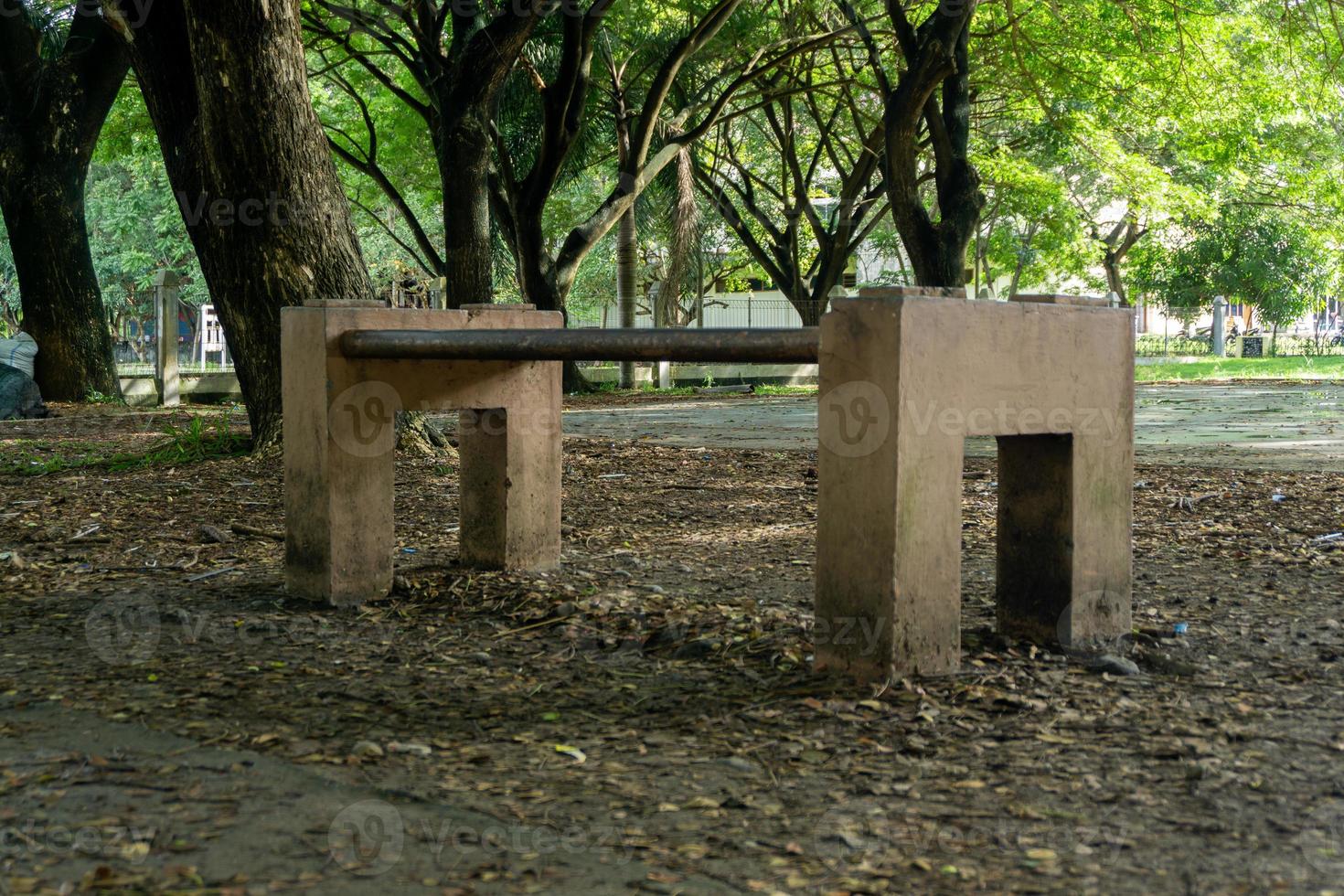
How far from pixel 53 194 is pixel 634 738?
542 inches

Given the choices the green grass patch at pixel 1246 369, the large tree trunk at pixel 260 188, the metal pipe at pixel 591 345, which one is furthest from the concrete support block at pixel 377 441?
the green grass patch at pixel 1246 369

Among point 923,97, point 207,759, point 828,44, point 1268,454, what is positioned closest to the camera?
point 207,759

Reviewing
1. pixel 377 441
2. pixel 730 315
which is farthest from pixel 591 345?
pixel 730 315

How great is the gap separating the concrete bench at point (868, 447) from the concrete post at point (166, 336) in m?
11.7

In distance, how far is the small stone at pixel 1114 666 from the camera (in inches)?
136

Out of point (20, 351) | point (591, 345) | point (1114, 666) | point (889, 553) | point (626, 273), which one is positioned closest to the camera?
point (889, 553)

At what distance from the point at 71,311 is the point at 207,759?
13190 mm

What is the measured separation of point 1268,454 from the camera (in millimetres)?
9102

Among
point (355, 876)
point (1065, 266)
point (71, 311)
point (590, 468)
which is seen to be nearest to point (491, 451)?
point (355, 876)

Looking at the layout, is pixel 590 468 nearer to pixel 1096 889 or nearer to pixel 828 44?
pixel 1096 889

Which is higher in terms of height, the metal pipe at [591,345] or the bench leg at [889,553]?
the metal pipe at [591,345]

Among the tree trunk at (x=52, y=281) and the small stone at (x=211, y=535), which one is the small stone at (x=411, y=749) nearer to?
the small stone at (x=211, y=535)

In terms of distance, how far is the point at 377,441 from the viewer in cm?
437

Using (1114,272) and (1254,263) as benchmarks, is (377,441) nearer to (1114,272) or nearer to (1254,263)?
(1254,263)
